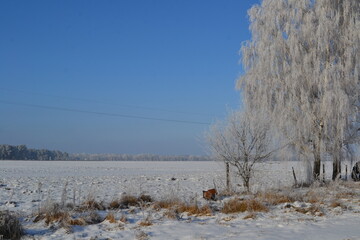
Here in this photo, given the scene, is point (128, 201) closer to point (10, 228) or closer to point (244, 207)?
point (244, 207)

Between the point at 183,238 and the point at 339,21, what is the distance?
1553cm

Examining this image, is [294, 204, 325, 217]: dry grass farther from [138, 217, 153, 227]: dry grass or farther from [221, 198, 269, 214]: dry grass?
[138, 217, 153, 227]: dry grass

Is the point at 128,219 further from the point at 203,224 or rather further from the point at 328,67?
the point at 328,67

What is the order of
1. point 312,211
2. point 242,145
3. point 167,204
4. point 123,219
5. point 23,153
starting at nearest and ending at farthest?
point 123,219 → point 312,211 → point 167,204 → point 242,145 → point 23,153

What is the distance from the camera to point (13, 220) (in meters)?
7.89

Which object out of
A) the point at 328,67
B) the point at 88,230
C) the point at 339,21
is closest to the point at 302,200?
the point at 88,230

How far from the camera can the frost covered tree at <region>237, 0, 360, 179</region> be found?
1764cm

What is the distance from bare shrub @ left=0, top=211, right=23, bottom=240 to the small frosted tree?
922 centimetres

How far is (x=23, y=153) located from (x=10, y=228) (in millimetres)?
136011

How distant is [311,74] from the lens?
18.2m

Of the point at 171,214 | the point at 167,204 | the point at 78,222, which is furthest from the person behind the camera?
the point at 167,204

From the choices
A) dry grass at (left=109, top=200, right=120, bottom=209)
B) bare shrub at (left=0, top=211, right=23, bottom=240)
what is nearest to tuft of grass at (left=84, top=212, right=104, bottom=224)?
bare shrub at (left=0, top=211, right=23, bottom=240)

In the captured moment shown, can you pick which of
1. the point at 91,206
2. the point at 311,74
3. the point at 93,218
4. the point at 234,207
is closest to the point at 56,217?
the point at 93,218

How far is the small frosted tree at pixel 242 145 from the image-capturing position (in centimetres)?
1534
